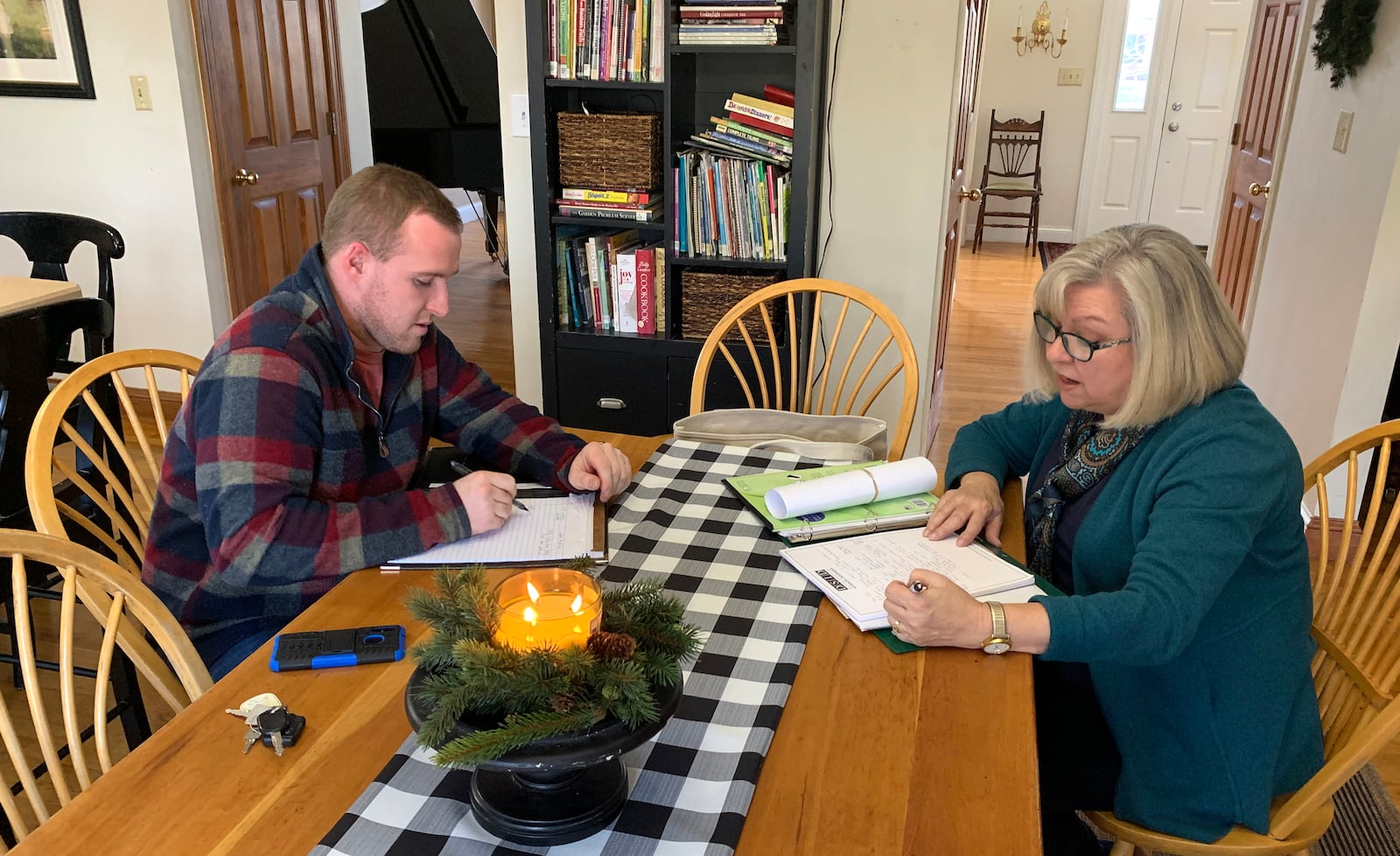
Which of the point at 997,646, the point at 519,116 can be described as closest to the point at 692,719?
the point at 997,646

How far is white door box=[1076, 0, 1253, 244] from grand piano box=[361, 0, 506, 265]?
4.14 m

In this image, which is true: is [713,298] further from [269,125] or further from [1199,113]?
[1199,113]

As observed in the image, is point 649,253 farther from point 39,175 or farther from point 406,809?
point 39,175

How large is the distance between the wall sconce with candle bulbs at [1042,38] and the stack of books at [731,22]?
5018mm

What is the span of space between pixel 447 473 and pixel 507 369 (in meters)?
2.90

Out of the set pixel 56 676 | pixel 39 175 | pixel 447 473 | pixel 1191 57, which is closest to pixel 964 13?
pixel 447 473

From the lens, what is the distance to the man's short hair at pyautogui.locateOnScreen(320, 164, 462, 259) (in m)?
1.36

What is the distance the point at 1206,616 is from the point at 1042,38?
21.3ft

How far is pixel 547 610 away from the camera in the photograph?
0.80m

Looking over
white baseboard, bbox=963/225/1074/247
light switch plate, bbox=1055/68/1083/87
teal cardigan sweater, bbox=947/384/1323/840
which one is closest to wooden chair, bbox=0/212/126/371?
teal cardigan sweater, bbox=947/384/1323/840

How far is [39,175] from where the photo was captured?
3619mm

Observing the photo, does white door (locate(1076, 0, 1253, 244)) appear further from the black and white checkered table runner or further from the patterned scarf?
the black and white checkered table runner

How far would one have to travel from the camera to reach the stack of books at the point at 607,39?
255 cm

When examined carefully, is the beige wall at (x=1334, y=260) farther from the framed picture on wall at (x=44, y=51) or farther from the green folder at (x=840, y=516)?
the framed picture on wall at (x=44, y=51)
